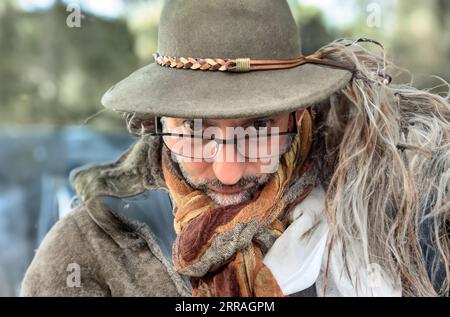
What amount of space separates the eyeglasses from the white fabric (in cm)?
21

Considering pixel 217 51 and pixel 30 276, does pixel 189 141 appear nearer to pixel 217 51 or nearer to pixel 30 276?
pixel 217 51

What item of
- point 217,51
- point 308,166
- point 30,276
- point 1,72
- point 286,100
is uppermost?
point 1,72

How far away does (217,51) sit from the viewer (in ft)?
4.35

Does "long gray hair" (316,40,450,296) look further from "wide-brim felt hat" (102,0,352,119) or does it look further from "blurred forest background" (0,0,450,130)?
"blurred forest background" (0,0,450,130)

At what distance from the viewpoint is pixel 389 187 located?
4.67 ft

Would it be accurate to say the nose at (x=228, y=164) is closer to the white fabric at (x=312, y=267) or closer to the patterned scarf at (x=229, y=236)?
the patterned scarf at (x=229, y=236)

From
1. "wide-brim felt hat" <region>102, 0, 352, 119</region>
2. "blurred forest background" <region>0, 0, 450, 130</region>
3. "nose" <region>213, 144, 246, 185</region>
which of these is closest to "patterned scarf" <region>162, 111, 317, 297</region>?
"nose" <region>213, 144, 246, 185</region>

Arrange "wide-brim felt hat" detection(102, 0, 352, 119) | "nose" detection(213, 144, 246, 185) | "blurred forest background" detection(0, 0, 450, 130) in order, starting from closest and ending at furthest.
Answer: "wide-brim felt hat" detection(102, 0, 352, 119) → "nose" detection(213, 144, 246, 185) → "blurred forest background" detection(0, 0, 450, 130)

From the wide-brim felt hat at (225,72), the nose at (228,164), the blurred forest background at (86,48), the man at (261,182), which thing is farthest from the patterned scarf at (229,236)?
the blurred forest background at (86,48)

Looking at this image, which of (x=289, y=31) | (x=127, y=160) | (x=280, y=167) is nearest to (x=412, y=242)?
(x=280, y=167)

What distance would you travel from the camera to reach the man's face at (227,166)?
1.37 meters

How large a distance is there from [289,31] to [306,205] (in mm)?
487

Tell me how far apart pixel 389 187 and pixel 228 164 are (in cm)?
44

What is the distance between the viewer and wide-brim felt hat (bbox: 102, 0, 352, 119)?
1257 mm
